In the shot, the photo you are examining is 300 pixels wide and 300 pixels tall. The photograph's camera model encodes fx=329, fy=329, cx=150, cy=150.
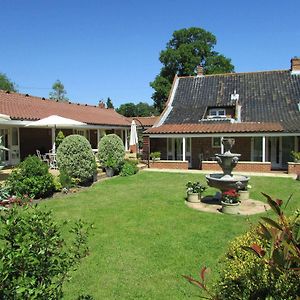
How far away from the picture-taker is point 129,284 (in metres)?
5.79

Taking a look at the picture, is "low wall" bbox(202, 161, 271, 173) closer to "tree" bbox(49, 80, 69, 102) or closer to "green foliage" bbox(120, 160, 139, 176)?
"green foliage" bbox(120, 160, 139, 176)

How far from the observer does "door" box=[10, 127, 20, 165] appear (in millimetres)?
20698

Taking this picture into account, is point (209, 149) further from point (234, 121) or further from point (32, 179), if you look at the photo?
point (32, 179)

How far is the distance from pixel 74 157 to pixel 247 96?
18.0 m

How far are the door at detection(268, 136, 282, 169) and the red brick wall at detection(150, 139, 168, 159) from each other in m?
8.04

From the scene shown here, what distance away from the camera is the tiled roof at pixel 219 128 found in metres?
22.5

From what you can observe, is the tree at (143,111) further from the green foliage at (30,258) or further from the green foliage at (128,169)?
the green foliage at (30,258)

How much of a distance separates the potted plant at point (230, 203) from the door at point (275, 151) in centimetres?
1436

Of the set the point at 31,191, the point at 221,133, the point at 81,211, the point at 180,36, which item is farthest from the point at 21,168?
the point at 180,36

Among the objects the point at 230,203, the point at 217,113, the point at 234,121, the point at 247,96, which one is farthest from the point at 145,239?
the point at 247,96

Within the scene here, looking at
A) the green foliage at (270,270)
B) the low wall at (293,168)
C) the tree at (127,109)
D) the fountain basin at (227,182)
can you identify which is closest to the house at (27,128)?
the fountain basin at (227,182)

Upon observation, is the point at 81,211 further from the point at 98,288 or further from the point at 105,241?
the point at 98,288

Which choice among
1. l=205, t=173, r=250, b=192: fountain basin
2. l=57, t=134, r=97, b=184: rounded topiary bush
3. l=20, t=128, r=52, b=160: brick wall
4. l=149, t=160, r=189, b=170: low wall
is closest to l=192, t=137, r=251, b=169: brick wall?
l=149, t=160, r=189, b=170: low wall

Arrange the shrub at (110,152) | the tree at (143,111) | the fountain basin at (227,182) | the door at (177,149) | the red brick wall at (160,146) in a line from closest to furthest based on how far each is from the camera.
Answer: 1. the fountain basin at (227,182)
2. the shrub at (110,152)
3. the door at (177,149)
4. the red brick wall at (160,146)
5. the tree at (143,111)
